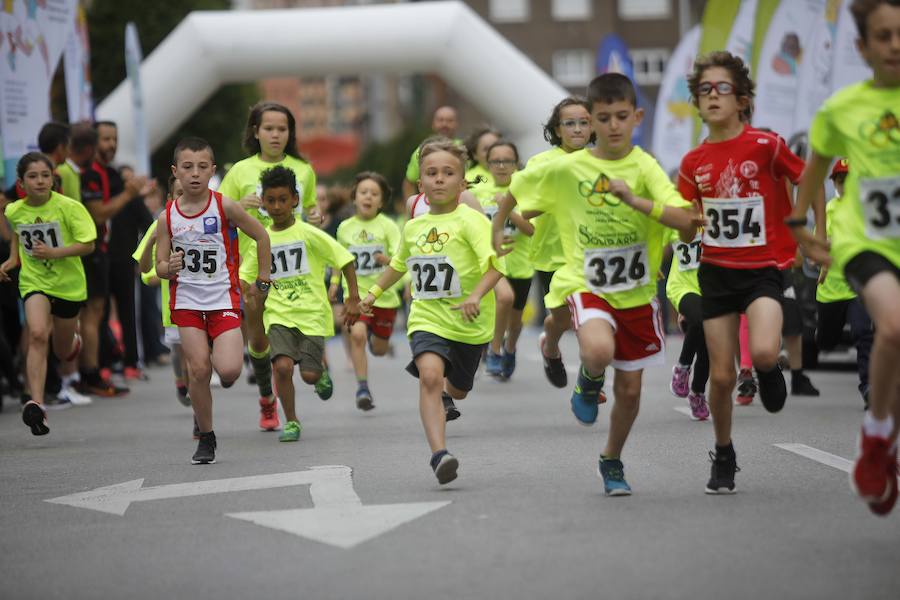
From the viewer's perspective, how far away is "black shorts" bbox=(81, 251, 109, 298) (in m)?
14.7

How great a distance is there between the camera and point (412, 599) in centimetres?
521

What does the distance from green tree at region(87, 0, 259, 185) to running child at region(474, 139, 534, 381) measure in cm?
3760

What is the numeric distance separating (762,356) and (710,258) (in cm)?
67

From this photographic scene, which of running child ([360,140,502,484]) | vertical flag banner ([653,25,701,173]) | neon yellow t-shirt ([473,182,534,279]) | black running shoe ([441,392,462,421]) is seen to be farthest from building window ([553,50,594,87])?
running child ([360,140,502,484])

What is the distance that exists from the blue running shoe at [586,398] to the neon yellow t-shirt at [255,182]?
14.9ft

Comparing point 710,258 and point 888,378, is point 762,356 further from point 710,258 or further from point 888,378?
point 888,378

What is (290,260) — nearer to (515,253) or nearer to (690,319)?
(690,319)

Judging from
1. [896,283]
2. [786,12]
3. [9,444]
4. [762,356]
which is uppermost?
[786,12]

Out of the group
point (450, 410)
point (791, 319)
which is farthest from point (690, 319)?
point (450, 410)

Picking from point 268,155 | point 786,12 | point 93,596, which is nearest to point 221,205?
point 268,155

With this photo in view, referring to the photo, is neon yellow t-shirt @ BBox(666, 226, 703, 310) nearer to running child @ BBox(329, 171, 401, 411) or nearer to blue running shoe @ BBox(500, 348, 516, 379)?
blue running shoe @ BBox(500, 348, 516, 379)

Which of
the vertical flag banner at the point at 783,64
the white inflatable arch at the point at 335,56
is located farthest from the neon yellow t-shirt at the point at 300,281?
the white inflatable arch at the point at 335,56

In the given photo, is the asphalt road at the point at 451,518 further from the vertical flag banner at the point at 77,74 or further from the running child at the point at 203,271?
the vertical flag banner at the point at 77,74

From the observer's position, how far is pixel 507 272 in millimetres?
13961
